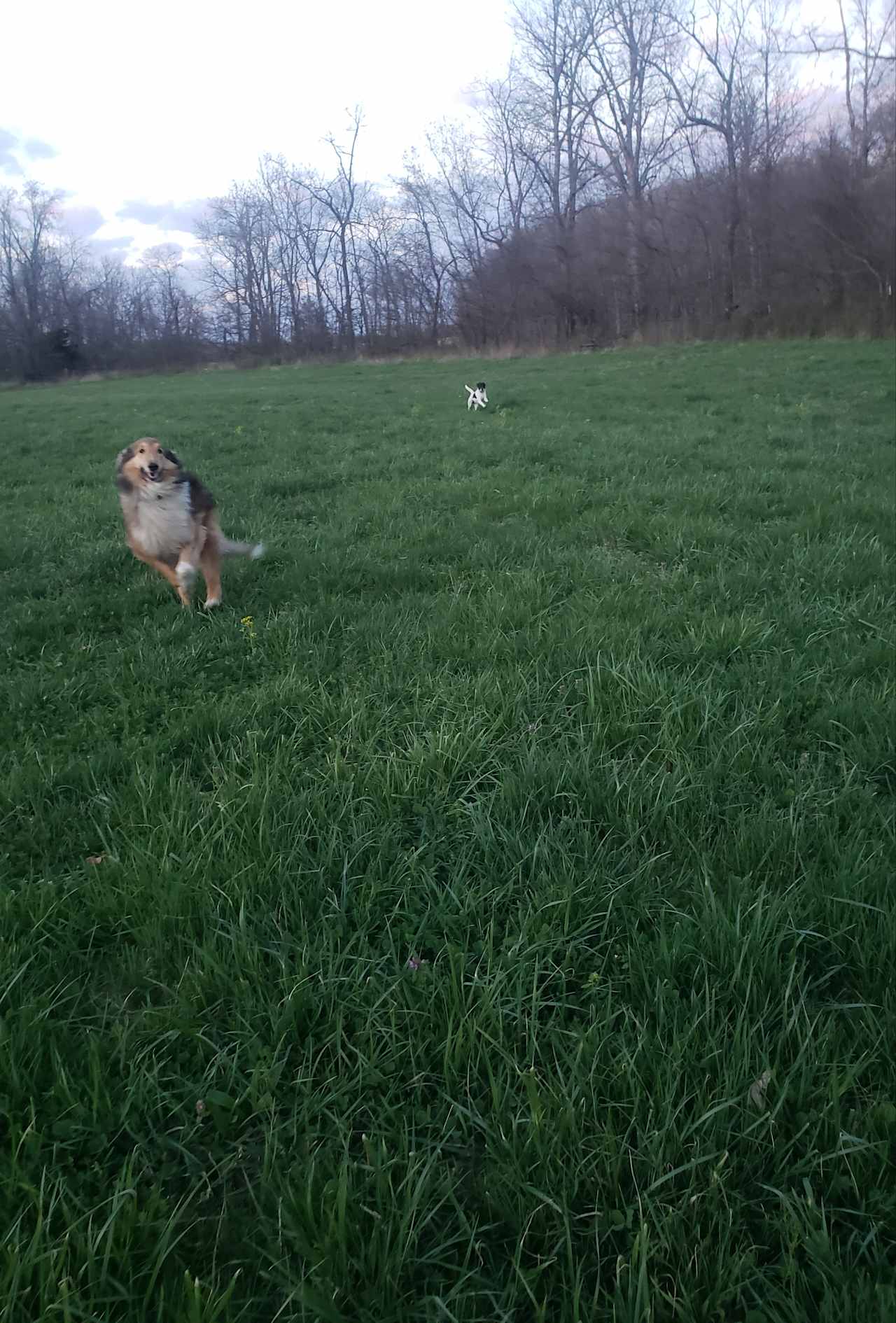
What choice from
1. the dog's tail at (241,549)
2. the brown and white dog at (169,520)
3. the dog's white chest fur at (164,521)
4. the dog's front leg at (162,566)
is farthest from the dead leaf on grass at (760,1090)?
the dog's tail at (241,549)

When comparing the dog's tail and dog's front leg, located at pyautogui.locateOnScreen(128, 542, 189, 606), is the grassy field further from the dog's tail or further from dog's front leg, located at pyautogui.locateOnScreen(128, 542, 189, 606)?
the dog's tail

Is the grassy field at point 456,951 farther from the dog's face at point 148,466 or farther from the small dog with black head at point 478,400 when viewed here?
the small dog with black head at point 478,400

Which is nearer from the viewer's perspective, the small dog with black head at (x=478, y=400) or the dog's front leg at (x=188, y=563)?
the dog's front leg at (x=188, y=563)

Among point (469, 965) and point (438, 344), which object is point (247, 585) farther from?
point (438, 344)

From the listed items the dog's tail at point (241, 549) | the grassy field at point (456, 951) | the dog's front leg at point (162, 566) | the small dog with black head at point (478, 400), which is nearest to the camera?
the grassy field at point (456, 951)

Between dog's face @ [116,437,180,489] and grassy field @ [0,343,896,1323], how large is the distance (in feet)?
2.50

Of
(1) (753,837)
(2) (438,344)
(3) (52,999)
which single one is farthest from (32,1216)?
(2) (438,344)

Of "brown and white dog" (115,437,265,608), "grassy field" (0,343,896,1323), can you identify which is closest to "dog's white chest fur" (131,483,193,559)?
"brown and white dog" (115,437,265,608)

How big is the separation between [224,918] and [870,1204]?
153 cm

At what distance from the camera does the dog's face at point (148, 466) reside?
15.1 feet

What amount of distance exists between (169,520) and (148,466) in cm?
38

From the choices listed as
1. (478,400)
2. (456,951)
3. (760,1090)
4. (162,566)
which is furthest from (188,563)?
(478,400)

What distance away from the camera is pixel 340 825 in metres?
2.40

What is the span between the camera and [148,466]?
4.60 m
